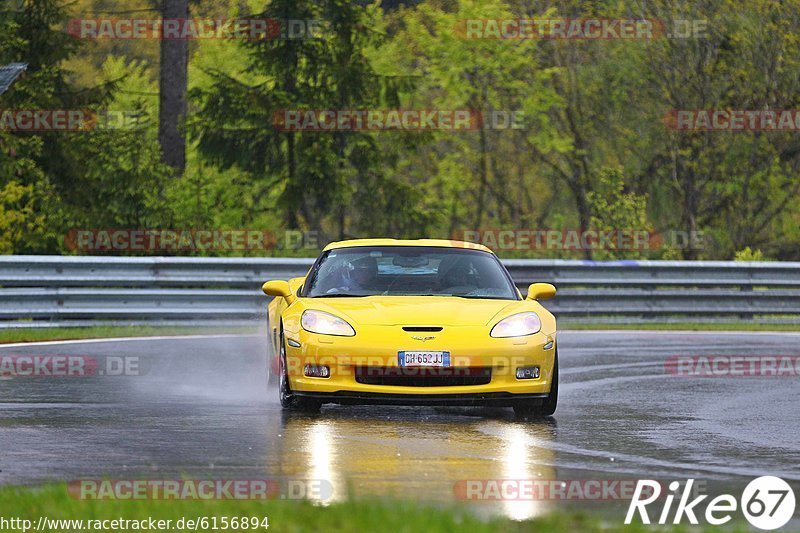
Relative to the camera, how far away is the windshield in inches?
507

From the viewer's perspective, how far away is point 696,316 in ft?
81.5

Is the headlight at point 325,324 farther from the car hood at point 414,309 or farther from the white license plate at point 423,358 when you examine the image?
the white license plate at point 423,358

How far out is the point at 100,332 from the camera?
20828mm

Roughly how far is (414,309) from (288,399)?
1.18 metres

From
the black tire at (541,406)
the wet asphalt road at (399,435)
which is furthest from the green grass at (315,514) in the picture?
the black tire at (541,406)

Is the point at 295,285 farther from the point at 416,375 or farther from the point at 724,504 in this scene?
the point at 724,504

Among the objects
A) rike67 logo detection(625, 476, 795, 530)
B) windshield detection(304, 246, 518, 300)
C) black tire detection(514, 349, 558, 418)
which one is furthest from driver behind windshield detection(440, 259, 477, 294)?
rike67 logo detection(625, 476, 795, 530)

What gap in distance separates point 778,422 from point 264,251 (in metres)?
16.8

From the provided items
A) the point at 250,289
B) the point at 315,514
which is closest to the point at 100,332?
the point at 250,289

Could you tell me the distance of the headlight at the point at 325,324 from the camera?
38.5 ft

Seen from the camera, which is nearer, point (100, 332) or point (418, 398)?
point (418, 398)

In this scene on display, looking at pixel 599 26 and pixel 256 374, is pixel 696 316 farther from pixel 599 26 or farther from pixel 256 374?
pixel 599 26

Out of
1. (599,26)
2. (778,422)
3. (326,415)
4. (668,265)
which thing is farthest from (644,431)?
(599,26)

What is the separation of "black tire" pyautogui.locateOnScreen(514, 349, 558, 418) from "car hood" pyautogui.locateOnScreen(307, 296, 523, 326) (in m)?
0.68
